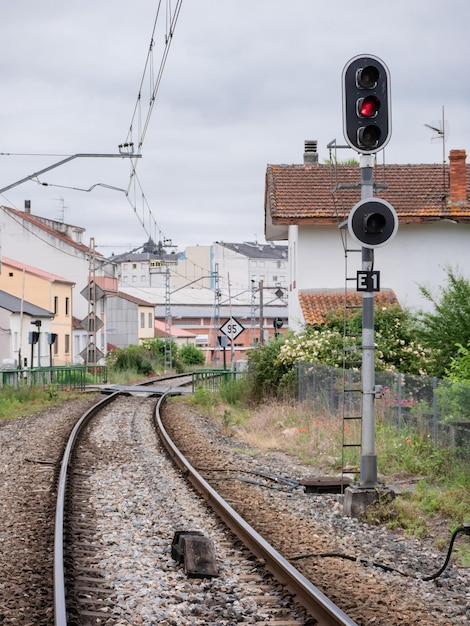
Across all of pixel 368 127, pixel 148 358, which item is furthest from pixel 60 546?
pixel 148 358

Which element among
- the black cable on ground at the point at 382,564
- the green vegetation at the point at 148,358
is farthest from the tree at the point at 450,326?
the green vegetation at the point at 148,358

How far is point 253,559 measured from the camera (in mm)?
8398

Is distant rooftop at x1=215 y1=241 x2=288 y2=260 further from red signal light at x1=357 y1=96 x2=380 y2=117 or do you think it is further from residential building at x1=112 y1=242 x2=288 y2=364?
red signal light at x1=357 y1=96 x2=380 y2=117

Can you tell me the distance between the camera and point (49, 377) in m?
39.1

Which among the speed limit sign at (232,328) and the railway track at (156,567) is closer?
Answer: the railway track at (156,567)

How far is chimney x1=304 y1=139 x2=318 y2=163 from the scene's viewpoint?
40.1 metres

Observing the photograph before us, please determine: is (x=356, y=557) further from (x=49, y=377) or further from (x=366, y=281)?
(x=49, y=377)

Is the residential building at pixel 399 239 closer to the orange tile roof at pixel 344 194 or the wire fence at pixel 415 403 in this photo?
the orange tile roof at pixel 344 194

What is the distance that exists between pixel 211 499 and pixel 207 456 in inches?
210

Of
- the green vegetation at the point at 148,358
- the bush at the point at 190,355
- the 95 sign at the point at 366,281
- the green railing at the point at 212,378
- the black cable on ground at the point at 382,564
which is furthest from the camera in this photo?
the bush at the point at 190,355

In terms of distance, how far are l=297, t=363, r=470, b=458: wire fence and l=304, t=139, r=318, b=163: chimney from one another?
2068cm

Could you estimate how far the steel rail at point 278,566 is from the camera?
20.9 feet

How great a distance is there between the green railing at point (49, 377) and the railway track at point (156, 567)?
21.4 m

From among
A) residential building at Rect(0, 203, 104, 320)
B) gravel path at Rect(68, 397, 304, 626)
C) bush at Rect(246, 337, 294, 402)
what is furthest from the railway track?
residential building at Rect(0, 203, 104, 320)
